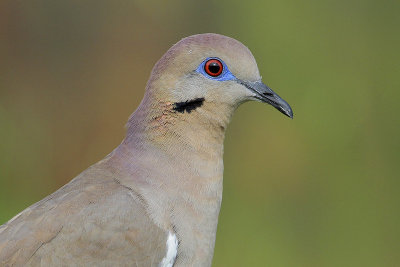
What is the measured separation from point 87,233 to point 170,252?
0.31 m

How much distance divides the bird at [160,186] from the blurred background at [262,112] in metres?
2.27

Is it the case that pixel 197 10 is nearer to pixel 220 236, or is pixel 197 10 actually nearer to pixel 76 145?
pixel 76 145

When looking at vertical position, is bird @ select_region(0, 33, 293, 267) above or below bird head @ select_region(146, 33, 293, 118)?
below

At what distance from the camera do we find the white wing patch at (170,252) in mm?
3160

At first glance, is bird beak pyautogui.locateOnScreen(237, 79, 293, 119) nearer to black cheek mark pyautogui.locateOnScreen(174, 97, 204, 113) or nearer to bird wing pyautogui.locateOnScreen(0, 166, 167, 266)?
black cheek mark pyautogui.locateOnScreen(174, 97, 204, 113)

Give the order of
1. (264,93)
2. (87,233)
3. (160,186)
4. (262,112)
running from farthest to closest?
(262,112) → (264,93) → (160,186) → (87,233)

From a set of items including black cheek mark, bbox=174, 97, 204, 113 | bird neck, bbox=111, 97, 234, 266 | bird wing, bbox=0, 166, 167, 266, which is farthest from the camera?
black cheek mark, bbox=174, 97, 204, 113

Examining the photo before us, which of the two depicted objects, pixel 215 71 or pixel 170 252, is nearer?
pixel 170 252

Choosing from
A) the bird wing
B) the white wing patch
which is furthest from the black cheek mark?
the white wing patch

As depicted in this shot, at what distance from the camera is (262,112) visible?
Answer: 6.09 m

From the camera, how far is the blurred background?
575 centimetres

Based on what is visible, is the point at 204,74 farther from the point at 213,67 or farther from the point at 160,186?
the point at 160,186

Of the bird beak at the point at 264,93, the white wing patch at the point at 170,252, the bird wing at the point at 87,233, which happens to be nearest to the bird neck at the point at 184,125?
the bird beak at the point at 264,93

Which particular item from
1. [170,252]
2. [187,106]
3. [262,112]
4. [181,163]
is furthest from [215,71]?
[262,112]
